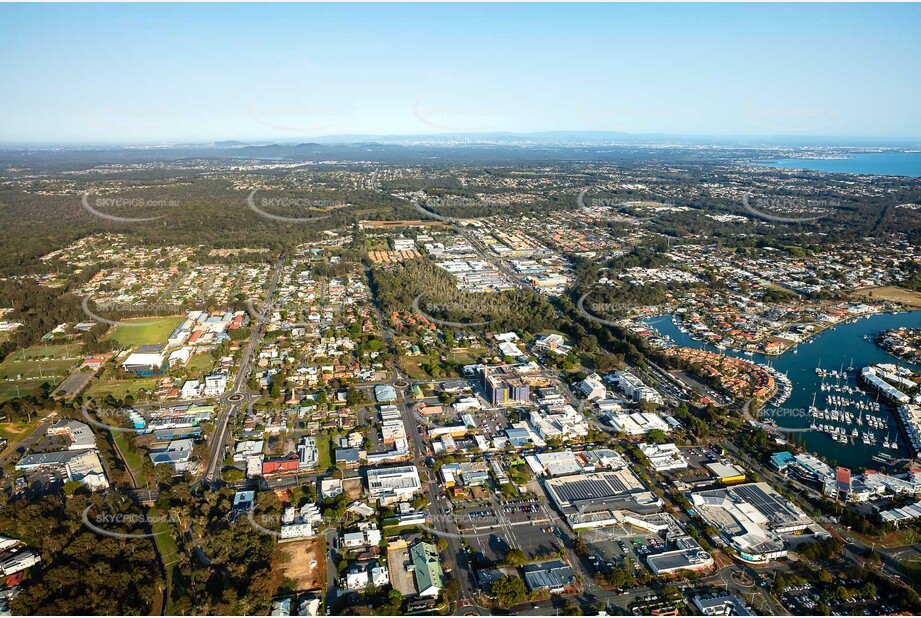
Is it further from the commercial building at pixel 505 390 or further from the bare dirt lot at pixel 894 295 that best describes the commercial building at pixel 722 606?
the bare dirt lot at pixel 894 295

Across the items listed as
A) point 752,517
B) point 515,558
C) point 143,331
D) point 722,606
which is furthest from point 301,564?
point 143,331

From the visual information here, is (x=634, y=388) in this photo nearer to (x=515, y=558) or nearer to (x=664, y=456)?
(x=664, y=456)

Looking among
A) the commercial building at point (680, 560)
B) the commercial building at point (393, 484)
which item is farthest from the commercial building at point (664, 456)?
→ the commercial building at point (393, 484)

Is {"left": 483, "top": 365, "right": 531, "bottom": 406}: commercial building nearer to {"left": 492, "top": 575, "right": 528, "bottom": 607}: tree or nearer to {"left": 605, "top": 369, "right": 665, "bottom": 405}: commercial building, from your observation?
{"left": 605, "top": 369, "right": 665, "bottom": 405}: commercial building

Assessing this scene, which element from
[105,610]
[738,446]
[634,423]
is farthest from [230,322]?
[738,446]

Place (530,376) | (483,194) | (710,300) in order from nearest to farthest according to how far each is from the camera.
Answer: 1. (530,376)
2. (710,300)
3. (483,194)

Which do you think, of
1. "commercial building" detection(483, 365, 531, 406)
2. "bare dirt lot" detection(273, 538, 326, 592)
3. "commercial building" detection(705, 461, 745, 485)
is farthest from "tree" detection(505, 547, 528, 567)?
"commercial building" detection(483, 365, 531, 406)

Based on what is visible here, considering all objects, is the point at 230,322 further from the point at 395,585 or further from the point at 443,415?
the point at 395,585
